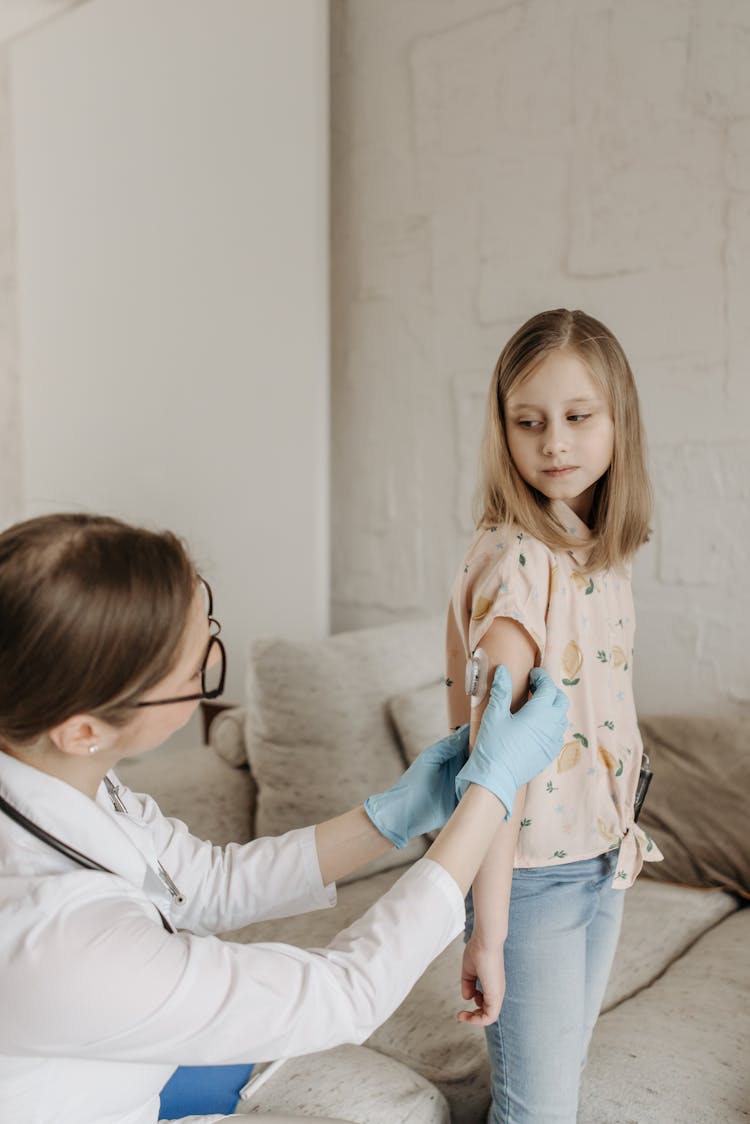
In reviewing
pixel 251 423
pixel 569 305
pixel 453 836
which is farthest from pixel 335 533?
pixel 453 836

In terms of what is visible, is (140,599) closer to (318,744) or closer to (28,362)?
(318,744)

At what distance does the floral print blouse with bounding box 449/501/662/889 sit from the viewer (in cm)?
106

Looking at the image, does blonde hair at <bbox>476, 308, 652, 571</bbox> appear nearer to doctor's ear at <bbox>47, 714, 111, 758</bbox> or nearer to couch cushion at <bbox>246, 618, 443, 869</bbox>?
doctor's ear at <bbox>47, 714, 111, 758</bbox>

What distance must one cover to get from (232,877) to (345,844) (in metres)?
0.13

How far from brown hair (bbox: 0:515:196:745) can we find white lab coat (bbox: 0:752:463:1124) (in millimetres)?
93

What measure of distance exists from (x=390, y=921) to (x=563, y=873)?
0.26 m

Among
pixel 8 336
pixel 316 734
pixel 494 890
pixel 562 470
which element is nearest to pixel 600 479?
pixel 562 470

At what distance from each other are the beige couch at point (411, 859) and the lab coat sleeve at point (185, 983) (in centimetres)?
42

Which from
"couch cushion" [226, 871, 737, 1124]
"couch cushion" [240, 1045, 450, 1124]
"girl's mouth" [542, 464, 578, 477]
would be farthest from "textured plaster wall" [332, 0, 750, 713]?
"couch cushion" [240, 1045, 450, 1124]

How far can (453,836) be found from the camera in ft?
3.06

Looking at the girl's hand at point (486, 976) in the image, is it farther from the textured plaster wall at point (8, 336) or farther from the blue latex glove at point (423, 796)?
the textured plaster wall at point (8, 336)

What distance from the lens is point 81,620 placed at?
790mm

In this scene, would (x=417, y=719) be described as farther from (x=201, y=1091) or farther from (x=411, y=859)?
(x=201, y=1091)

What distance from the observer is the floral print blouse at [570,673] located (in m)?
1.06
